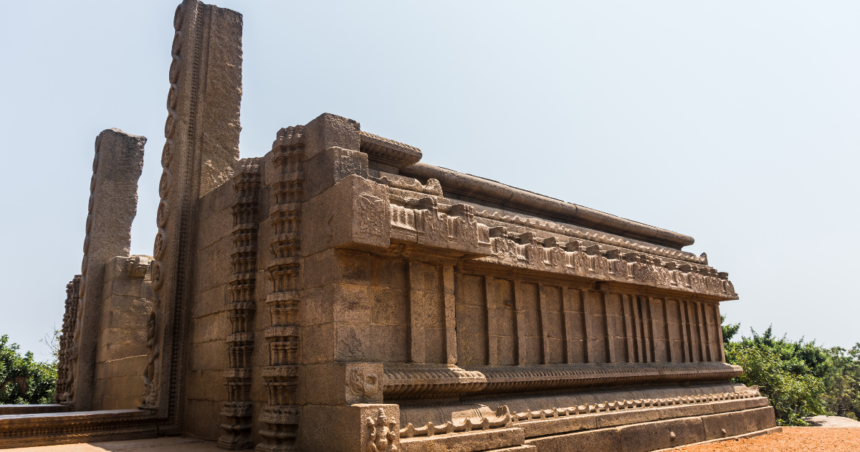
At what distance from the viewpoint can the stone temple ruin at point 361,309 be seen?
6.51m

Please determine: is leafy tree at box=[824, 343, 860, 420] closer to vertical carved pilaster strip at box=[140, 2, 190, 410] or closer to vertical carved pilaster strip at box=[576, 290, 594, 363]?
vertical carved pilaster strip at box=[576, 290, 594, 363]

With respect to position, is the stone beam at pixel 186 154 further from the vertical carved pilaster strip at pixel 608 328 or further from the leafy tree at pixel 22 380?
the leafy tree at pixel 22 380

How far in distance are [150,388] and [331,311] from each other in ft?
16.0

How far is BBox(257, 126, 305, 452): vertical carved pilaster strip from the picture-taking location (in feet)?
21.8

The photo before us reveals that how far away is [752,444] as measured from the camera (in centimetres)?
1065

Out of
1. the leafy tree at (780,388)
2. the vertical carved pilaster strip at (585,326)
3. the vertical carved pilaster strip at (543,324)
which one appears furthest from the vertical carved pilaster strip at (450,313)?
the leafy tree at (780,388)

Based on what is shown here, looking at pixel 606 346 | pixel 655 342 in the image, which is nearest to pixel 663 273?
pixel 655 342

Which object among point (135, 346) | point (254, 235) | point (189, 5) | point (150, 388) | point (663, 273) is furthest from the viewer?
point (135, 346)

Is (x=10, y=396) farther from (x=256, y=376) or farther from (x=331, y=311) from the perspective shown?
(x=331, y=311)

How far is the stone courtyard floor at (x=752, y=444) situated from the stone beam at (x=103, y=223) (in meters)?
5.73

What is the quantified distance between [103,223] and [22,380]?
10.8 m

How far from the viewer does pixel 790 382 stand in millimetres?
17641

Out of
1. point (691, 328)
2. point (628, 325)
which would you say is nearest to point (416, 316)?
point (628, 325)

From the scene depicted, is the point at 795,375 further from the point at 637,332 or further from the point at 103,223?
the point at 103,223
